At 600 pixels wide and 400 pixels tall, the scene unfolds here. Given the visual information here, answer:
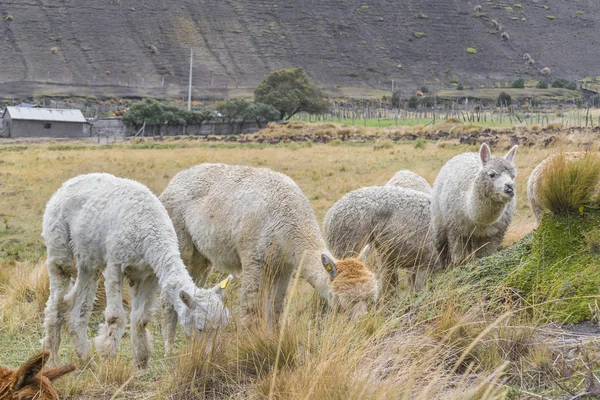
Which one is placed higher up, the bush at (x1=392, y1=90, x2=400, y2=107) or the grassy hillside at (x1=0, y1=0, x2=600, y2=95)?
the grassy hillside at (x1=0, y1=0, x2=600, y2=95)

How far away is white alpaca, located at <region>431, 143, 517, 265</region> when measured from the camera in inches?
288

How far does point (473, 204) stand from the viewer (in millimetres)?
7457

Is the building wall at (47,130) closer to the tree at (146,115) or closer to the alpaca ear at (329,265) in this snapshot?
the tree at (146,115)

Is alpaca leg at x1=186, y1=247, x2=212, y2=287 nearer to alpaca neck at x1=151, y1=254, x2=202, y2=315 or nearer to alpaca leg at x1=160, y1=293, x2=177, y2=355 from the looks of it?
alpaca leg at x1=160, y1=293, x2=177, y2=355

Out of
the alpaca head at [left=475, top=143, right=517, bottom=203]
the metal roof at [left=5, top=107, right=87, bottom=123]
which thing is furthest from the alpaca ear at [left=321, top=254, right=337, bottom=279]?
the metal roof at [left=5, top=107, right=87, bottom=123]

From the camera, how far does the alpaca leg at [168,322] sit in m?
5.51

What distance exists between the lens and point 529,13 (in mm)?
102875

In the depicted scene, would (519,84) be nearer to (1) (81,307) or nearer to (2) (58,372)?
(1) (81,307)

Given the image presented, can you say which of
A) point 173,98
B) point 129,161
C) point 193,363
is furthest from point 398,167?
point 173,98

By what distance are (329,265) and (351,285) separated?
249 mm

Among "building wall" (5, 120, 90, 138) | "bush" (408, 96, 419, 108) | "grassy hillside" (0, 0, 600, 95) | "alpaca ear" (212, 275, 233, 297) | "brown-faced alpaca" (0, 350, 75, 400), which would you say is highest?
"grassy hillside" (0, 0, 600, 95)

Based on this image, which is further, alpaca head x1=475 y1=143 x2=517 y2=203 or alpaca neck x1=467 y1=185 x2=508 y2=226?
alpaca neck x1=467 y1=185 x2=508 y2=226

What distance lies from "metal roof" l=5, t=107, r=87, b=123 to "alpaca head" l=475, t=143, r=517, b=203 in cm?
5049

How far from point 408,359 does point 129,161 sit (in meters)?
24.4
